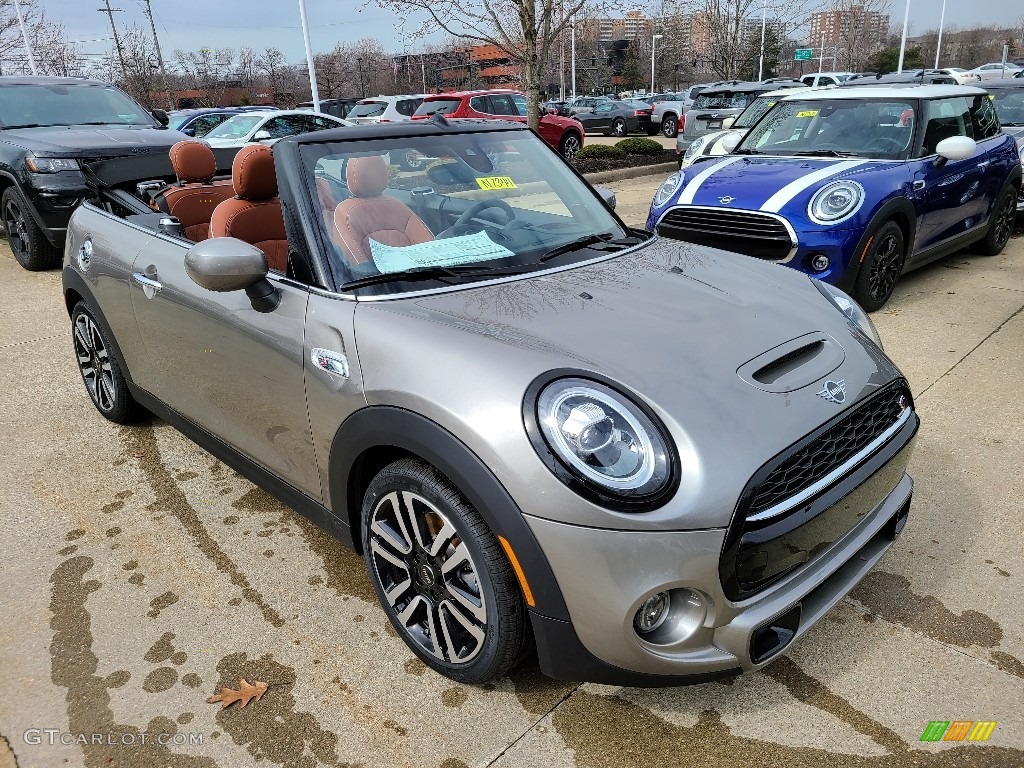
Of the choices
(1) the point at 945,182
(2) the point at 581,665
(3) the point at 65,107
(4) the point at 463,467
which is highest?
(3) the point at 65,107

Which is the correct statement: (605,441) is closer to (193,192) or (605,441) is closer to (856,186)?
(193,192)

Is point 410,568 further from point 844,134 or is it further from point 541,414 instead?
point 844,134

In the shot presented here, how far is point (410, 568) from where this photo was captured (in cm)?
227

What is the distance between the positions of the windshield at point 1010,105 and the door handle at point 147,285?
9523mm

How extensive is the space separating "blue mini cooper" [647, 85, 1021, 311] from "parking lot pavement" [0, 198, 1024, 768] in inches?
79.0

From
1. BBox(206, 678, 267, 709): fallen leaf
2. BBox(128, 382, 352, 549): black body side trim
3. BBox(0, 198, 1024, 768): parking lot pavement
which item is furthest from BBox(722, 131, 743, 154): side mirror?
BBox(206, 678, 267, 709): fallen leaf

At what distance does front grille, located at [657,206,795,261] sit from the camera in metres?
5.32

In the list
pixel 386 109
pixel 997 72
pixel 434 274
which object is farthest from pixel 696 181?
pixel 997 72

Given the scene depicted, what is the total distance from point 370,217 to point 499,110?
14371 millimetres

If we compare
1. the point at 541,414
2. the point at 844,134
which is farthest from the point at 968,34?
the point at 541,414

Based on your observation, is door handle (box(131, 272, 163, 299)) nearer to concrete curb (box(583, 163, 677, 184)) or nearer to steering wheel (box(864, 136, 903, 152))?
steering wheel (box(864, 136, 903, 152))

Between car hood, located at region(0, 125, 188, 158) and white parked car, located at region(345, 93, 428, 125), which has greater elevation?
car hood, located at region(0, 125, 188, 158)

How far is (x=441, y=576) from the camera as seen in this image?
7.11 feet

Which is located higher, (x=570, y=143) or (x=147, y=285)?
(x=147, y=285)
